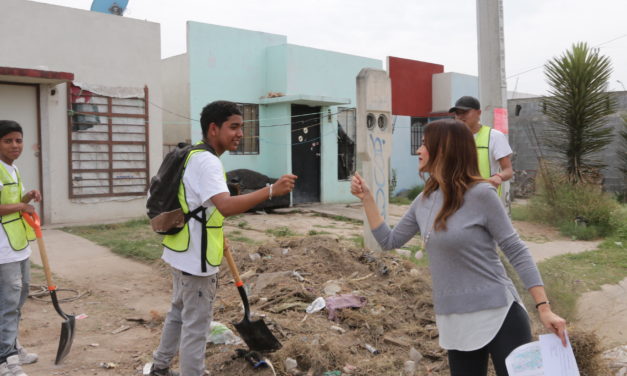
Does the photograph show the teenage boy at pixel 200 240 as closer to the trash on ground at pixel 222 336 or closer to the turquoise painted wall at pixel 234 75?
the trash on ground at pixel 222 336

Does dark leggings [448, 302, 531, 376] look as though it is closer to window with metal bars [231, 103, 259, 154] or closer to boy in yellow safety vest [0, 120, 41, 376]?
boy in yellow safety vest [0, 120, 41, 376]

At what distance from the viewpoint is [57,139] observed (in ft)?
36.1

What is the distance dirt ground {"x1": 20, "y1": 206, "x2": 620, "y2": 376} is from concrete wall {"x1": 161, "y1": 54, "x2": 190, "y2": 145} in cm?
Result: 616

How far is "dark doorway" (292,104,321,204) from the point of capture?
596 inches

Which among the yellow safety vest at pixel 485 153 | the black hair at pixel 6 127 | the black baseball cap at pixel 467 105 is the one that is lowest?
the yellow safety vest at pixel 485 153

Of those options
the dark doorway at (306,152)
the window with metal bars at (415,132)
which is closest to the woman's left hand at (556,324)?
the dark doorway at (306,152)

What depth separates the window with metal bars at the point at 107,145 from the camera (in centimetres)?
1125

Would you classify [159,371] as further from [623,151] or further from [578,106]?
[623,151]

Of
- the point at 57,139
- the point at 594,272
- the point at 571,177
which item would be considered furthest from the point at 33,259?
the point at 571,177

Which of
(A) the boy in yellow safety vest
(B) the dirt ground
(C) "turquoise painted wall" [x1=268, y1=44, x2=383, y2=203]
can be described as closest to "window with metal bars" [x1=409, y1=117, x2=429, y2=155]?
(C) "turquoise painted wall" [x1=268, y1=44, x2=383, y2=203]

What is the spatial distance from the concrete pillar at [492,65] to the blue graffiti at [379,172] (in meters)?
2.11

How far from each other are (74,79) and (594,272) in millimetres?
9838

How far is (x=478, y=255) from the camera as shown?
2363 millimetres

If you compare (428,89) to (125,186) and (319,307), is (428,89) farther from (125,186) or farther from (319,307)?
(319,307)
